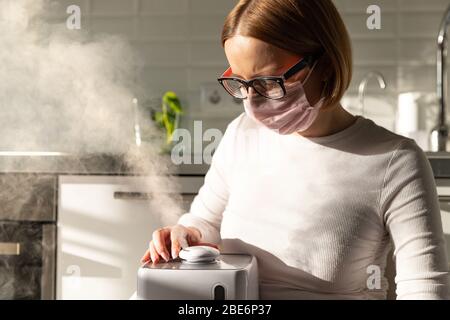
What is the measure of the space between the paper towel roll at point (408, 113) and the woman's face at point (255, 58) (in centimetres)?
115

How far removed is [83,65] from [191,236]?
116 centimetres

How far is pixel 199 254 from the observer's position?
1.01m

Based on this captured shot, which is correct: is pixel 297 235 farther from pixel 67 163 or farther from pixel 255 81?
pixel 67 163

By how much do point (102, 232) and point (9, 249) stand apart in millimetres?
270

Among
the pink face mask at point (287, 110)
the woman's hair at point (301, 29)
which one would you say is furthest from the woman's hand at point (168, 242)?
the woman's hair at point (301, 29)

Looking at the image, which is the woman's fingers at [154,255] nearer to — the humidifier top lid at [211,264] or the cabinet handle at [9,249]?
the humidifier top lid at [211,264]

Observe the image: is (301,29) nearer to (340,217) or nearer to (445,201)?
(340,217)

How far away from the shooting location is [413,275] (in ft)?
3.49

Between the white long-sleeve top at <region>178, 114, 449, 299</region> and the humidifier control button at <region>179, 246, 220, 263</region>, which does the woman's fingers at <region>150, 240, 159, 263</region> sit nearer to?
the humidifier control button at <region>179, 246, 220, 263</region>

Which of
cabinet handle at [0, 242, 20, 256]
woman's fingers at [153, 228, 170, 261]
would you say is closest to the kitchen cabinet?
woman's fingers at [153, 228, 170, 261]

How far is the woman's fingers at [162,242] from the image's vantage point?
1057 mm

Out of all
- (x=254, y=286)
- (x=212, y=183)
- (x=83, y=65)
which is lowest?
(x=254, y=286)
